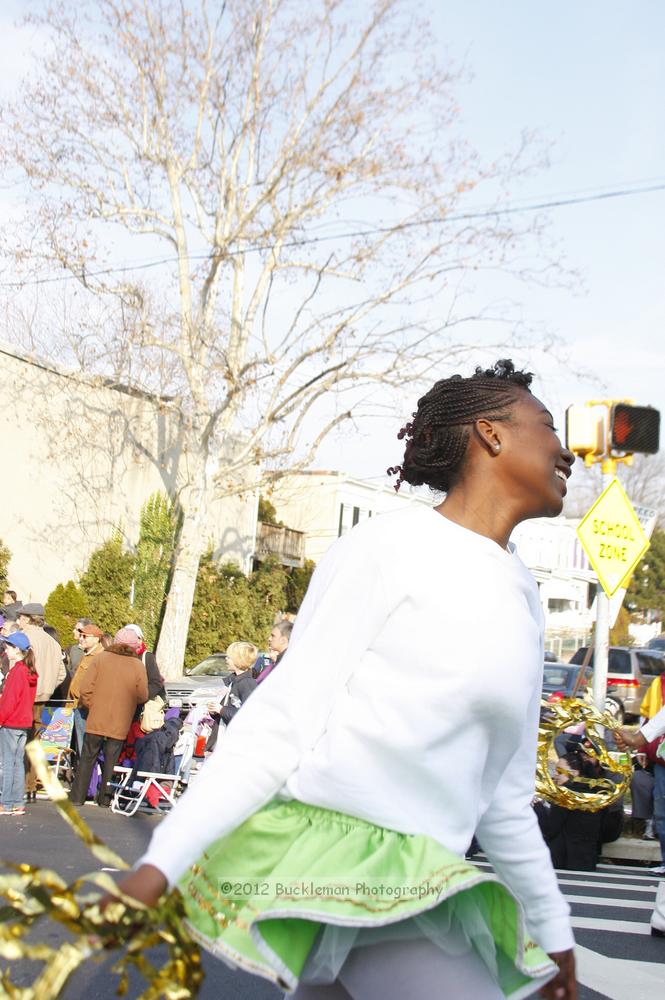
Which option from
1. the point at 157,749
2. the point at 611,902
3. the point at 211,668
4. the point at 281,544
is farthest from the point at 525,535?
the point at 611,902

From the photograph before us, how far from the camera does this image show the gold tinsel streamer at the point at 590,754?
32.0 ft

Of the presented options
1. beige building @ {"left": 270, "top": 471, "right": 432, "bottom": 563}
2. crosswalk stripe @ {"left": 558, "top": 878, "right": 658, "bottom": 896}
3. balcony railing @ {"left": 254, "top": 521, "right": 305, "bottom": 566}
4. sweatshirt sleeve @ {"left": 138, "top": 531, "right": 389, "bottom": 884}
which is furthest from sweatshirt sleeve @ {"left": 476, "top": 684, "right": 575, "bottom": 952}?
beige building @ {"left": 270, "top": 471, "right": 432, "bottom": 563}

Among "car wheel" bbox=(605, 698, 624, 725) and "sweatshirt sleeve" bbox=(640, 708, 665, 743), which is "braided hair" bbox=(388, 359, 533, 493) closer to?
"sweatshirt sleeve" bbox=(640, 708, 665, 743)

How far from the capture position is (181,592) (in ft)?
90.1

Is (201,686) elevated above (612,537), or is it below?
below

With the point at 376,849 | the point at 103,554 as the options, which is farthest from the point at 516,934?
the point at 103,554

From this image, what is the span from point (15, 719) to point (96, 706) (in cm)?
113

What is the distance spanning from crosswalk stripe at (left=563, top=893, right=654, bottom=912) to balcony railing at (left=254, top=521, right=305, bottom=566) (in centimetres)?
3250

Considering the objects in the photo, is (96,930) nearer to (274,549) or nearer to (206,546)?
(206,546)

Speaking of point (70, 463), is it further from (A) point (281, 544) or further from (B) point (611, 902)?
(B) point (611, 902)

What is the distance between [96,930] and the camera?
5.43 ft

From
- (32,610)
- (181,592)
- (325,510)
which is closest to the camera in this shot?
(32,610)

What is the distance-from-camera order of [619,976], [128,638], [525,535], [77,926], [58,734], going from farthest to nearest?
1. [525,535]
2. [58,734]
3. [128,638]
4. [619,976]
5. [77,926]

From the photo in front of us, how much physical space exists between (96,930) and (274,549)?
41087 millimetres
